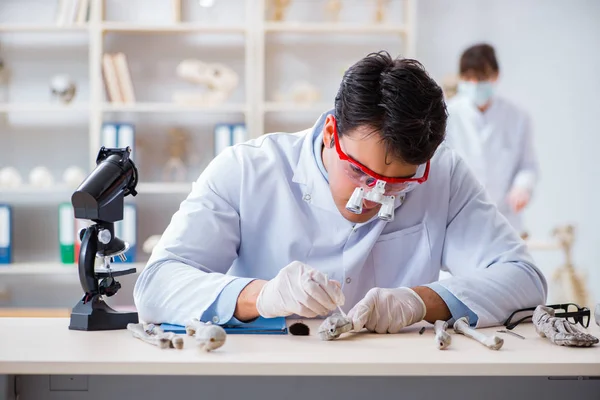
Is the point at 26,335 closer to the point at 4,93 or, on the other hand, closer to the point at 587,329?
the point at 587,329

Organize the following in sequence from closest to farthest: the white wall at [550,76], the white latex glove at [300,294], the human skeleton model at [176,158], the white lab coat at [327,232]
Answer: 1. the white latex glove at [300,294]
2. the white lab coat at [327,232]
3. the human skeleton model at [176,158]
4. the white wall at [550,76]

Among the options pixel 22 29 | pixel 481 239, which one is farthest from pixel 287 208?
pixel 22 29

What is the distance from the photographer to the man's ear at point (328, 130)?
1.62 m

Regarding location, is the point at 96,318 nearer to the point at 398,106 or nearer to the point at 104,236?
the point at 104,236

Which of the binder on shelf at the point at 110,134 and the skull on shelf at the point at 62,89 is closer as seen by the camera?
the binder on shelf at the point at 110,134

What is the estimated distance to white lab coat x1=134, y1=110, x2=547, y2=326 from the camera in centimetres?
161

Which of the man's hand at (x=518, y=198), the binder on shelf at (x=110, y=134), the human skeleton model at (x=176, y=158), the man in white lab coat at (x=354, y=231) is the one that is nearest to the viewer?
the man in white lab coat at (x=354, y=231)

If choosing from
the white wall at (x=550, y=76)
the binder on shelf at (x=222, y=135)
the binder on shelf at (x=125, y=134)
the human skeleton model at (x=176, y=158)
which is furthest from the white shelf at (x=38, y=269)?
the white wall at (x=550, y=76)

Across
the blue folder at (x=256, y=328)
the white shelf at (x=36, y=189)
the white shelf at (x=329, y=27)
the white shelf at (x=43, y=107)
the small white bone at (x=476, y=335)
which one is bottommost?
the white shelf at (x=36, y=189)

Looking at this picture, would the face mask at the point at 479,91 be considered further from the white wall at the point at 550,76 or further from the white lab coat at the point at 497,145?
the white wall at the point at 550,76

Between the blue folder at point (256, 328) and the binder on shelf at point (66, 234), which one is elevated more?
the blue folder at point (256, 328)

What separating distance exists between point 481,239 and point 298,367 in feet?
2.56

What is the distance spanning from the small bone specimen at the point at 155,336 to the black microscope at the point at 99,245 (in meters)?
0.07

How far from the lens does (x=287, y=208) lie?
1.72 meters
